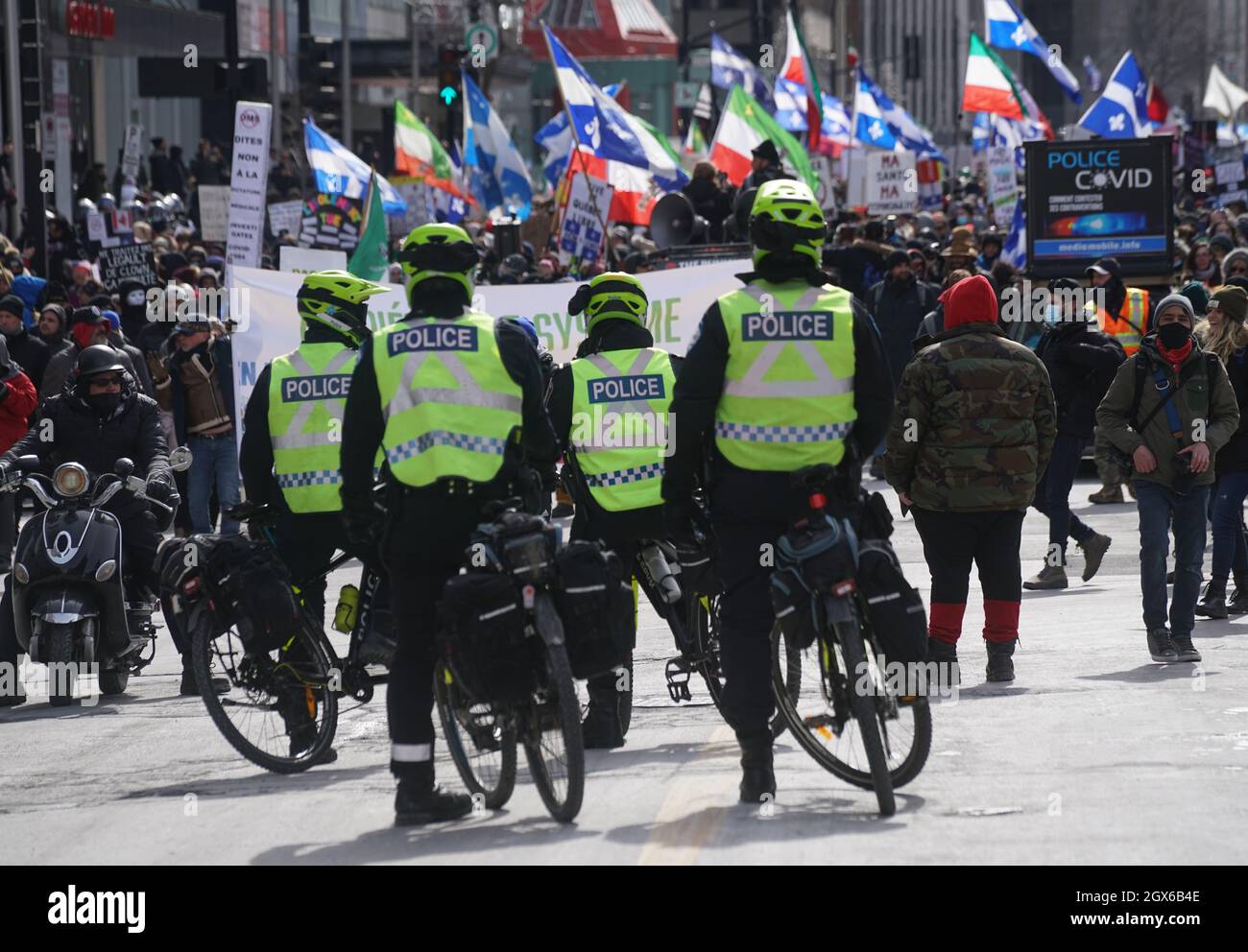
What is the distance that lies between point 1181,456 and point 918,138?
34572mm

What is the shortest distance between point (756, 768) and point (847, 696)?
0.39 m

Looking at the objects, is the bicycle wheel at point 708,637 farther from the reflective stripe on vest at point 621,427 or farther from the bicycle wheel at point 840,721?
the bicycle wheel at point 840,721

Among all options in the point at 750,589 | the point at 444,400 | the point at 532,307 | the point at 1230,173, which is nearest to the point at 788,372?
the point at 750,589

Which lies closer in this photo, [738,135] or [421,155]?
[738,135]

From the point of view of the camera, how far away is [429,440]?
22.5 ft

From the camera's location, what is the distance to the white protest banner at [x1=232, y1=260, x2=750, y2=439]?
15.0 meters

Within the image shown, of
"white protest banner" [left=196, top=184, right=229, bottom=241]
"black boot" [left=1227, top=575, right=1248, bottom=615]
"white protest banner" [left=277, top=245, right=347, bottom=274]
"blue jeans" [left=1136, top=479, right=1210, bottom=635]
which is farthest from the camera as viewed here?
"white protest banner" [left=196, top=184, right=229, bottom=241]

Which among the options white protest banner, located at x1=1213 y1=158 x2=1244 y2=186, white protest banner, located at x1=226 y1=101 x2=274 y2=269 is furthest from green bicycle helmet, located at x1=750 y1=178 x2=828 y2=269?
white protest banner, located at x1=1213 y1=158 x2=1244 y2=186

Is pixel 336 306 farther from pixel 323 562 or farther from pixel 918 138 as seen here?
pixel 918 138

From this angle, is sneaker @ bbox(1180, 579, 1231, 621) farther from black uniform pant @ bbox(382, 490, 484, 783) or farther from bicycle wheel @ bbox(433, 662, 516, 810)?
black uniform pant @ bbox(382, 490, 484, 783)

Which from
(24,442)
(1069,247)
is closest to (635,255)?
(1069,247)

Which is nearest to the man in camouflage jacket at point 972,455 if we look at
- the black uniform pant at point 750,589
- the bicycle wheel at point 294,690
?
the black uniform pant at point 750,589

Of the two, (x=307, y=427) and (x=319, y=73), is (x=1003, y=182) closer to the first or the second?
(x=319, y=73)

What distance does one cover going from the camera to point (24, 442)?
10.8m
